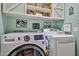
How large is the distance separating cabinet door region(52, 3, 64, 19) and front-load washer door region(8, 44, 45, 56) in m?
0.63

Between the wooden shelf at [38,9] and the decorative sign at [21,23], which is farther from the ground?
the wooden shelf at [38,9]

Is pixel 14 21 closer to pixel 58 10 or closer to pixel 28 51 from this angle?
pixel 28 51

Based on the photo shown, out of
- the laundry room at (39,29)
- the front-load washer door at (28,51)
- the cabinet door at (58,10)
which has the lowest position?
the front-load washer door at (28,51)

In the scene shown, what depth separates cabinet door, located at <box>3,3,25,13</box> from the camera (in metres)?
1.89

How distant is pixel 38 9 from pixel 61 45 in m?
0.72

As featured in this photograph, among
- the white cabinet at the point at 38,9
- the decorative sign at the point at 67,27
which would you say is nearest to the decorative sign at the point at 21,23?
the white cabinet at the point at 38,9

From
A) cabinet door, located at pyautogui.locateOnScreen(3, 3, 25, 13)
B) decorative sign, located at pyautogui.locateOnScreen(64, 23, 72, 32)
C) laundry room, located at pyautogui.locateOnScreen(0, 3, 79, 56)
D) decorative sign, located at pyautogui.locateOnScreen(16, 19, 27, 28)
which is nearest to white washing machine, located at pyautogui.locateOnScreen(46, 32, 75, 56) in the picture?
laundry room, located at pyautogui.locateOnScreen(0, 3, 79, 56)

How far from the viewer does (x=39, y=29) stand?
1980mm

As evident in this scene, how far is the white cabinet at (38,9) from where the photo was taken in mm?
1915

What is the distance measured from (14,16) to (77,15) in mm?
1064

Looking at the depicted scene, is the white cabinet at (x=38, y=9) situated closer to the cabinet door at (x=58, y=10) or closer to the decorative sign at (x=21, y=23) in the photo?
the cabinet door at (x=58, y=10)

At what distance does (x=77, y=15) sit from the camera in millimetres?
1989

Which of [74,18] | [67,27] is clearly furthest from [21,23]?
[74,18]

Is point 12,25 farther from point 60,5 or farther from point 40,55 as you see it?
point 60,5
